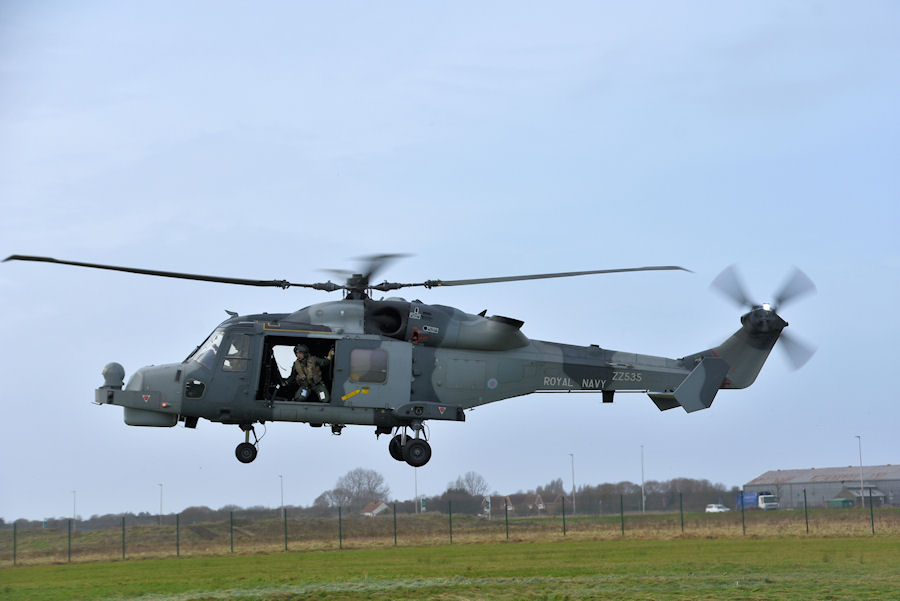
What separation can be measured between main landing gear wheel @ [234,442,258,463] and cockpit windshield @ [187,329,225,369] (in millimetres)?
2101

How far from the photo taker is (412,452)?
2567cm

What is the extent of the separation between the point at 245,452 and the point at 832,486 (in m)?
120

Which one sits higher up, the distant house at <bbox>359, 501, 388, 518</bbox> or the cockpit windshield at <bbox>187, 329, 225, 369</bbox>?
the cockpit windshield at <bbox>187, 329, 225, 369</bbox>

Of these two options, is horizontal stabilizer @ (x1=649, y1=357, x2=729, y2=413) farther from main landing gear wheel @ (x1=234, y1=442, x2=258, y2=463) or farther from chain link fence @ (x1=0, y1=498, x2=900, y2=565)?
chain link fence @ (x1=0, y1=498, x2=900, y2=565)

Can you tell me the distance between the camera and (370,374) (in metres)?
25.2

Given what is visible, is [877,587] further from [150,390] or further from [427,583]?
[150,390]

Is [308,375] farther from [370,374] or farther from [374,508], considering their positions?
[374,508]

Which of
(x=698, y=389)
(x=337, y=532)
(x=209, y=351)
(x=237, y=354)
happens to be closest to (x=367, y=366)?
(x=237, y=354)

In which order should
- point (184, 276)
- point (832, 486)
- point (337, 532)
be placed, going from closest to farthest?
1. point (184, 276)
2. point (337, 532)
3. point (832, 486)

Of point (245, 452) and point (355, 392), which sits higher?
point (355, 392)

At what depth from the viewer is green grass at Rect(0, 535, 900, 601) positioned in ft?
115

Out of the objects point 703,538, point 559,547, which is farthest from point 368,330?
point 703,538

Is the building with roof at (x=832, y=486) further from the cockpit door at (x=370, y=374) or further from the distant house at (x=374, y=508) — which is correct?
the cockpit door at (x=370, y=374)

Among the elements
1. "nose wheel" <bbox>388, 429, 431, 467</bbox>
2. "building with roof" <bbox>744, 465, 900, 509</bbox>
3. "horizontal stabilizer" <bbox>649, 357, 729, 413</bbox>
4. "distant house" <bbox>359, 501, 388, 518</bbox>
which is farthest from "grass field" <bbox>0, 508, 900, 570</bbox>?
"building with roof" <bbox>744, 465, 900, 509</bbox>
